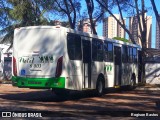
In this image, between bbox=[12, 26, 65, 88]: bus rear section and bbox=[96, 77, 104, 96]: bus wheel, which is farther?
bbox=[96, 77, 104, 96]: bus wheel

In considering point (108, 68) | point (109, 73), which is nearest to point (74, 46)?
point (108, 68)

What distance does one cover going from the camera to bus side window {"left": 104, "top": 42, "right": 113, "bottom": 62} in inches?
772

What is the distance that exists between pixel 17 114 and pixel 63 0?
19168 mm

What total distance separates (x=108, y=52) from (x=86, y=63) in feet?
9.25

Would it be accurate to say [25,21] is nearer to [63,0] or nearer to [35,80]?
→ [63,0]

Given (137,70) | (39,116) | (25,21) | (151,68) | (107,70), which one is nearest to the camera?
(39,116)

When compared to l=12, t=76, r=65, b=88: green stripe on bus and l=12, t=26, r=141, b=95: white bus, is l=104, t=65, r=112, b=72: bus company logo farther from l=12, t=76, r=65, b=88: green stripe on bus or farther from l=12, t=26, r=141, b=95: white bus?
l=12, t=76, r=65, b=88: green stripe on bus

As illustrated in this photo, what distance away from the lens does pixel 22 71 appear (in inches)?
645

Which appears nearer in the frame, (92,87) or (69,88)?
(69,88)

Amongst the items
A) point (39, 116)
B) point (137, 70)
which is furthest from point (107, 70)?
point (39, 116)

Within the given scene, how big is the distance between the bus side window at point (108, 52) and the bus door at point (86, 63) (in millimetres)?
2078

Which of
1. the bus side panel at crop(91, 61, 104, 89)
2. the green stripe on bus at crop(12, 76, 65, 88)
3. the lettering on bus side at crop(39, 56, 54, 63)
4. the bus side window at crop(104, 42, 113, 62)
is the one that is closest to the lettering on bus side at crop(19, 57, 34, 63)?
the lettering on bus side at crop(39, 56, 54, 63)

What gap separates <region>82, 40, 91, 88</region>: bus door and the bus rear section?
1842 mm

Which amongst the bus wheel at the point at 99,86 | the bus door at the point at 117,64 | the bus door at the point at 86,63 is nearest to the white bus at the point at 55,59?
the bus door at the point at 86,63
